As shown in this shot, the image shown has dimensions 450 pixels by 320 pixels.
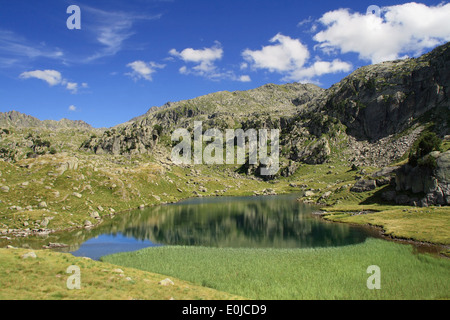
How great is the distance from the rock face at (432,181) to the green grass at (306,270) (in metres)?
42.6

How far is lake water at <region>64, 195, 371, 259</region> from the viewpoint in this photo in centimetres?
6650

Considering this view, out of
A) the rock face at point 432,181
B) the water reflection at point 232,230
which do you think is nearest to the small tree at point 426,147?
the rock face at point 432,181

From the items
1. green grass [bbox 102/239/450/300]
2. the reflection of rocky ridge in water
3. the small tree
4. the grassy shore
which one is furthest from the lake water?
the small tree

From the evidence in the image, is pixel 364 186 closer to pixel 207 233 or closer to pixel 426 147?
pixel 426 147

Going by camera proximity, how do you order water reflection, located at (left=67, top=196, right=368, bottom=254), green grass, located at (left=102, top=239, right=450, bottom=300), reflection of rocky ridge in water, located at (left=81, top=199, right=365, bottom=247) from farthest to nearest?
reflection of rocky ridge in water, located at (left=81, top=199, right=365, bottom=247) < water reflection, located at (left=67, top=196, right=368, bottom=254) < green grass, located at (left=102, top=239, right=450, bottom=300)

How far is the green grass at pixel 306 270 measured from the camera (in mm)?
32594

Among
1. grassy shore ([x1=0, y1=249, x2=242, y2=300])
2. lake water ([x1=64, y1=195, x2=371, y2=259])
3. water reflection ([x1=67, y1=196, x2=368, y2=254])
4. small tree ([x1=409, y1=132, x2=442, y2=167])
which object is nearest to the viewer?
grassy shore ([x1=0, y1=249, x2=242, y2=300])

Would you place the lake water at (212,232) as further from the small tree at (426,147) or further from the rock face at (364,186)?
the small tree at (426,147)

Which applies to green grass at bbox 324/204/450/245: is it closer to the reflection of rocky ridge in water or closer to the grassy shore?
the reflection of rocky ridge in water

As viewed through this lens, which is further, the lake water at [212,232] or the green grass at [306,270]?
the lake water at [212,232]

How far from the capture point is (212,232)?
3305 inches

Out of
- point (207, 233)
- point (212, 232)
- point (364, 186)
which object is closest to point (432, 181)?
point (364, 186)

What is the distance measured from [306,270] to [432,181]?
249 feet
